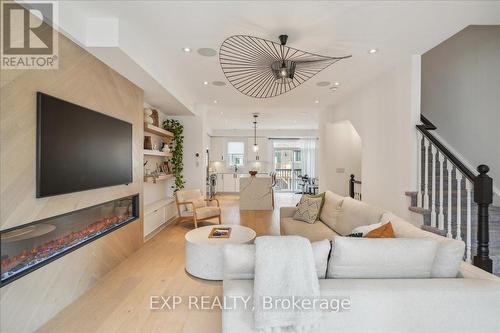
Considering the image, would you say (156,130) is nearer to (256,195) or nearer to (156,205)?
(156,205)

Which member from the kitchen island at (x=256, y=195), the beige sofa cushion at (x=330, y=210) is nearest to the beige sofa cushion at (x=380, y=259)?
the beige sofa cushion at (x=330, y=210)

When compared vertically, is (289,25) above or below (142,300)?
above

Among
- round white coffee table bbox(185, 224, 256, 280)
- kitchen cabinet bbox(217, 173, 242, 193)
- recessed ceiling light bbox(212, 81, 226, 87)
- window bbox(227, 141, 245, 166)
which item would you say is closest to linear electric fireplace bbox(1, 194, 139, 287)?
round white coffee table bbox(185, 224, 256, 280)

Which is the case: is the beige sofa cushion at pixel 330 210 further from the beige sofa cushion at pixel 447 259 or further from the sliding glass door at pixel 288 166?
the sliding glass door at pixel 288 166

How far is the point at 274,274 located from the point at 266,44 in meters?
2.53

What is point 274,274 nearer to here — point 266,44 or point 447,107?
point 266,44

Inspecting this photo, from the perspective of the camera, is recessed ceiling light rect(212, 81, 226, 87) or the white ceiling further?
recessed ceiling light rect(212, 81, 226, 87)

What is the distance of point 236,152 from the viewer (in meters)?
10.8

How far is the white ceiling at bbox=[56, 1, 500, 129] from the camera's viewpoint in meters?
2.28

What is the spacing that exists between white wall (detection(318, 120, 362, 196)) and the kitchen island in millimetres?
1571

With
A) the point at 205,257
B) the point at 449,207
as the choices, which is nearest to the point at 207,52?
the point at 205,257

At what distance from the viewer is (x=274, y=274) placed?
143 cm

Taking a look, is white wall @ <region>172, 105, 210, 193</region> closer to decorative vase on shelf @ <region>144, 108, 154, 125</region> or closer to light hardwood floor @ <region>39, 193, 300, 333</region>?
decorative vase on shelf @ <region>144, 108, 154, 125</region>

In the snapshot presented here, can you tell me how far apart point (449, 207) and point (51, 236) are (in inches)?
164
